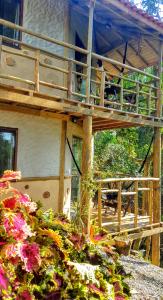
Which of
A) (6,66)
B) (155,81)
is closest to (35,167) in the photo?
(6,66)

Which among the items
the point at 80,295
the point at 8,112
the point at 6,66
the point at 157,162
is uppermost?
the point at 6,66

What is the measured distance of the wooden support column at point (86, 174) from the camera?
7180 mm

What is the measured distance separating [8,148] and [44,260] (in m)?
3.71

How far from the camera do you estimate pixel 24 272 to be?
4828 millimetres

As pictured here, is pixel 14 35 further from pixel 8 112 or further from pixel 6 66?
pixel 8 112

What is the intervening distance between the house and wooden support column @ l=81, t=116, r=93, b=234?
0.08 ft

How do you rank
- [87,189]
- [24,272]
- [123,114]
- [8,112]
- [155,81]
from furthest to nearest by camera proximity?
[155,81] → [123,114] → [8,112] → [87,189] → [24,272]

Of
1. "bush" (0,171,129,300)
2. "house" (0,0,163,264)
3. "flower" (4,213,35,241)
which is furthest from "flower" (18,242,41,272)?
"house" (0,0,163,264)

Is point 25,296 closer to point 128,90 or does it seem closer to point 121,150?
point 128,90

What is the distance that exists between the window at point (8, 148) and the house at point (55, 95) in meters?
0.02

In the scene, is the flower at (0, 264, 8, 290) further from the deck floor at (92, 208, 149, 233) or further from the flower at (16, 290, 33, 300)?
the deck floor at (92, 208, 149, 233)

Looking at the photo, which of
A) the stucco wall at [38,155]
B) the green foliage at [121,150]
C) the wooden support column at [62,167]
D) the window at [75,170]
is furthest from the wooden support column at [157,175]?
the green foliage at [121,150]

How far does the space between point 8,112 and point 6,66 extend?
1163mm

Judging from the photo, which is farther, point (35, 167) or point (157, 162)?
point (157, 162)
